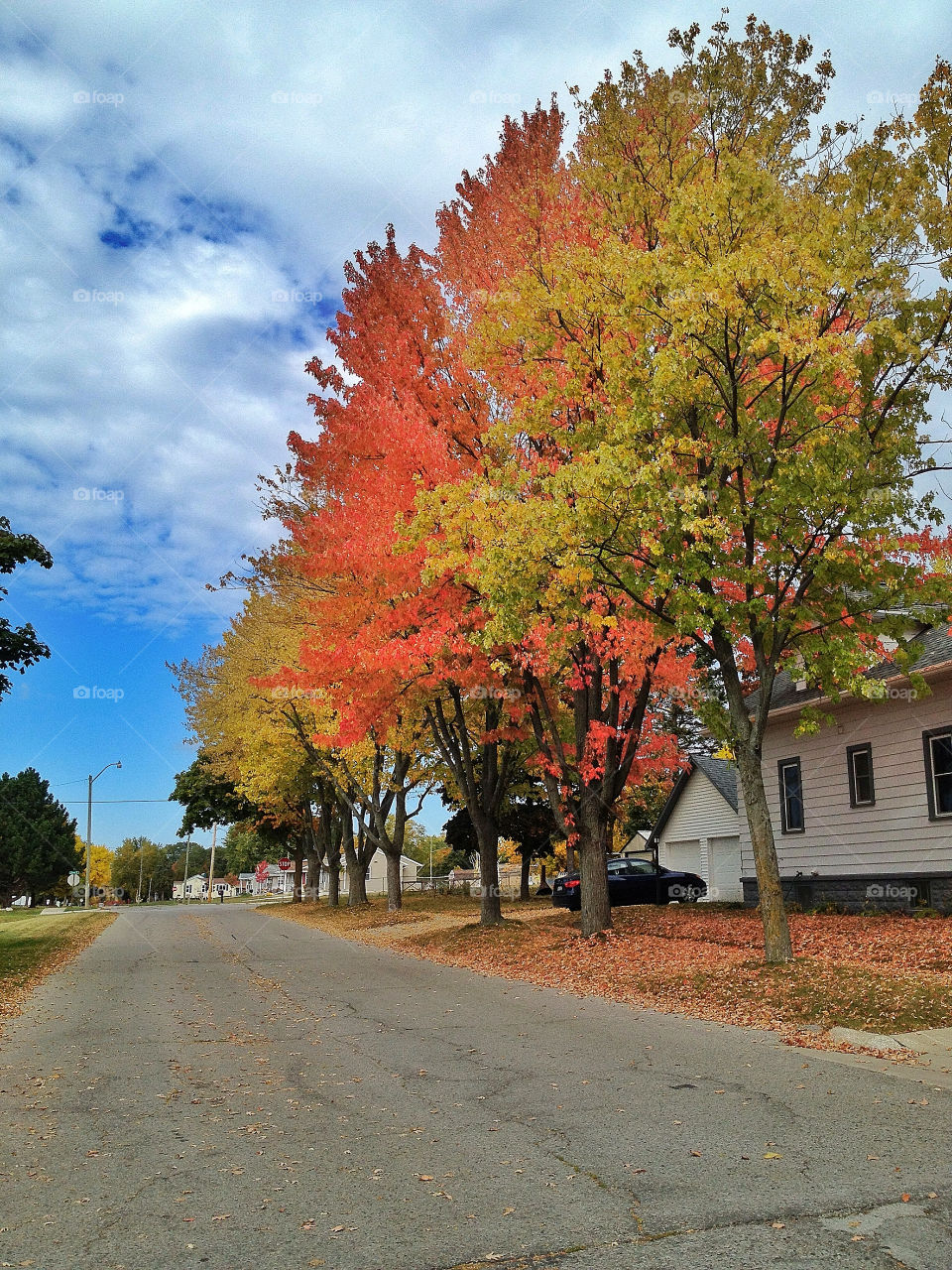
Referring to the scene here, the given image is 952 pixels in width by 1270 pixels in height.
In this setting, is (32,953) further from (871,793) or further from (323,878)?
(323,878)

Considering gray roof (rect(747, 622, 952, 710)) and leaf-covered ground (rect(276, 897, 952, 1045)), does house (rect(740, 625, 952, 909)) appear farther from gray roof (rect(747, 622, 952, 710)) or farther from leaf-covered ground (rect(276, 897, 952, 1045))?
leaf-covered ground (rect(276, 897, 952, 1045))

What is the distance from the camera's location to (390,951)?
19.7m

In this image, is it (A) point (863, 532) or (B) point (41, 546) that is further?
(B) point (41, 546)

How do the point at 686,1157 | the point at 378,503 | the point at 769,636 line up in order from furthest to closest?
1. the point at 378,503
2. the point at 769,636
3. the point at 686,1157

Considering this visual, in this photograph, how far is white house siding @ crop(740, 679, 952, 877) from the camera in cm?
1733

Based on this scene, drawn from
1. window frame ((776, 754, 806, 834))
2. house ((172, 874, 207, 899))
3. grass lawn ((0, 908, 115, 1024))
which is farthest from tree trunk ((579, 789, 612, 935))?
house ((172, 874, 207, 899))

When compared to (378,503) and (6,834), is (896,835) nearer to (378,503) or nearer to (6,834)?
(378,503)

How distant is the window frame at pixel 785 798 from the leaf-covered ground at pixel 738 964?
7.19 ft

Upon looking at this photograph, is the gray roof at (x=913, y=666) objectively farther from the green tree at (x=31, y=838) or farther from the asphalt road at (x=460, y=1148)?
the green tree at (x=31, y=838)

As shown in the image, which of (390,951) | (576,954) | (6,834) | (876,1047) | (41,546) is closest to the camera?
(876,1047)

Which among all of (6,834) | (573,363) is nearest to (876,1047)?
(573,363)

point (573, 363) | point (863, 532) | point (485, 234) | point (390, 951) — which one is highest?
point (485, 234)

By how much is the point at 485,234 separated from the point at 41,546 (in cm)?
993

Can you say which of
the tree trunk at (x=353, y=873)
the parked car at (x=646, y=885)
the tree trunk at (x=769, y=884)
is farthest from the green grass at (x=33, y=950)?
the parked car at (x=646, y=885)
